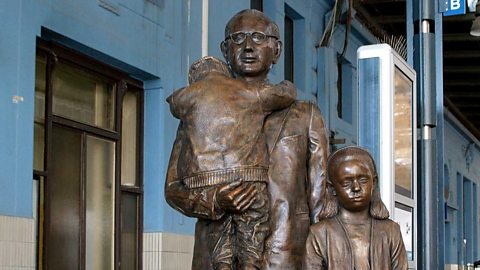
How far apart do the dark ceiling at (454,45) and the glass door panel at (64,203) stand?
7.61 m

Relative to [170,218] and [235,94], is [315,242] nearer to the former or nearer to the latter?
[235,94]

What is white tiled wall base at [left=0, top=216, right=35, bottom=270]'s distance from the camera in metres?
8.18

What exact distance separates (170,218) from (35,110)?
2660 millimetres

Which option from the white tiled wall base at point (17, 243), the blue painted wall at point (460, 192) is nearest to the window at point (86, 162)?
the white tiled wall base at point (17, 243)

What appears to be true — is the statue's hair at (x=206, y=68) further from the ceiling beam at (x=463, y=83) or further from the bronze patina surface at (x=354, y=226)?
the ceiling beam at (x=463, y=83)

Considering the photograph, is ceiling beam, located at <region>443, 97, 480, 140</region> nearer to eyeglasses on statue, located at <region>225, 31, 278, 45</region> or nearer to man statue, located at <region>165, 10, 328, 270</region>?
man statue, located at <region>165, 10, 328, 270</region>

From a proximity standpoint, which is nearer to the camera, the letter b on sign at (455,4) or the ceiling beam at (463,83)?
the letter b on sign at (455,4)

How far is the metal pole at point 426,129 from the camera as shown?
768 cm

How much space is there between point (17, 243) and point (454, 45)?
1617 cm

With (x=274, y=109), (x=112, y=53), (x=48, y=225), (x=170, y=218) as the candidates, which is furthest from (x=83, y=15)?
(x=274, y=109)

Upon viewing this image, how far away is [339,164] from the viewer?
4500 mm

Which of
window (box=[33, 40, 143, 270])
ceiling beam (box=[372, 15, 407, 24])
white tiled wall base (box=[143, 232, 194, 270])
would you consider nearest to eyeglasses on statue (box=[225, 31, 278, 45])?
window (box=[33, 40, 143, 270])

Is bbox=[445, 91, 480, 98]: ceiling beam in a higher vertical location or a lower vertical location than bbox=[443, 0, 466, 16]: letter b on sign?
higher

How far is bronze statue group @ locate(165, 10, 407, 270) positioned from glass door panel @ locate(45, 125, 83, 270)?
4.92 meters
